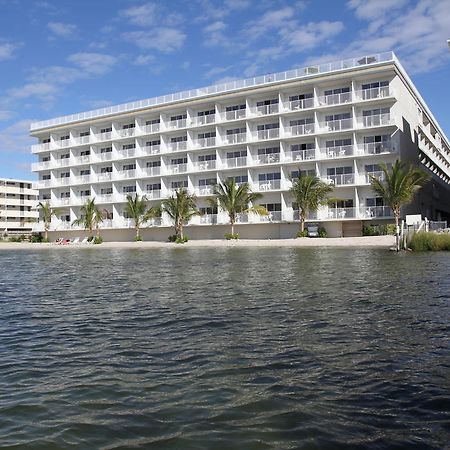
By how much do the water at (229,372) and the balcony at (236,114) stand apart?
146ft

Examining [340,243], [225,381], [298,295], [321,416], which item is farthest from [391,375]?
[340,243]

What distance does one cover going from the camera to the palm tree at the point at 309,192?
46688mm

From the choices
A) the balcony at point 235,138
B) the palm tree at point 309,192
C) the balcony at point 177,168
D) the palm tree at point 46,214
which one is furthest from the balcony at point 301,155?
the palm tree at point 46,214

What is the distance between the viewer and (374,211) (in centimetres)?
4669

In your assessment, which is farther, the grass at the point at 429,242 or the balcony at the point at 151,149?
the balcony at the point at 151,149

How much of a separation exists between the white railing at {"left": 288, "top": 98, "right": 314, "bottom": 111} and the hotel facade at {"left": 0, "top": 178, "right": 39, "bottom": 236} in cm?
6888

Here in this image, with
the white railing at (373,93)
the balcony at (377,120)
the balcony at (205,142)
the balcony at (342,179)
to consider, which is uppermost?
the white railing at (373,93)

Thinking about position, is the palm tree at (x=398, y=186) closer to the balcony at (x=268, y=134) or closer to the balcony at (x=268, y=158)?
the balcony at (x=268, y=158)

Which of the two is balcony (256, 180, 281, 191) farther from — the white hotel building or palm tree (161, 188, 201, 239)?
palm tree (161, 188, 201, 239)

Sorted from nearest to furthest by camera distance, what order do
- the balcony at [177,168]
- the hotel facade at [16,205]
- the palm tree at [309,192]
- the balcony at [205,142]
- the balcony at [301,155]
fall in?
1. the palm tree at [309,192]
2. the balcony at [301,155]
3. the balcony at [205,142]
4. the balcony at [177,168]
5. the hotel facade at [16,205]

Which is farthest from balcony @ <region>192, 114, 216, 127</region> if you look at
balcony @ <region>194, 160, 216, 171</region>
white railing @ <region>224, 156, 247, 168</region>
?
white railing @ <region>224, 156, 247, 168</region>

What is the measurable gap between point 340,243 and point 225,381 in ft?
119

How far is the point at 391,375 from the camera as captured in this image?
6.16m

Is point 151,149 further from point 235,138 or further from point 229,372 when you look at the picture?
point 229,372
